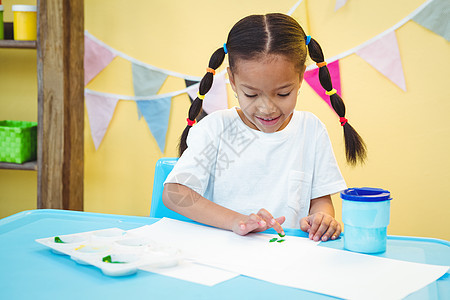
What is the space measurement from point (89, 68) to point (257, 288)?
1.66 meters

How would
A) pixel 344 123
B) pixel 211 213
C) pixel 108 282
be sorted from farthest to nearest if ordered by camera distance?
pixel 344 123 < pixel 211 213 < pixel 108 282

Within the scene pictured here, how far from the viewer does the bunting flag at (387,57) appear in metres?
1.72

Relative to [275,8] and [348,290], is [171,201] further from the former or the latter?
[275,8]

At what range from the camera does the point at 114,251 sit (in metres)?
0.69

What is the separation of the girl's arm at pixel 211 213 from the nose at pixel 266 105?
0.74 feet

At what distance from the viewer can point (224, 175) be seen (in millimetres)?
1167

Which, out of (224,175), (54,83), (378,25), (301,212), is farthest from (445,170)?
(54,83)

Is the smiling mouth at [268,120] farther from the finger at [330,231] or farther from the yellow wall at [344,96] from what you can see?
the yellow wall at [344,96]

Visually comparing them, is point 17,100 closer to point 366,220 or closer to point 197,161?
point 197,161

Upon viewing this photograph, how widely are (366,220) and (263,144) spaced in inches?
18.0

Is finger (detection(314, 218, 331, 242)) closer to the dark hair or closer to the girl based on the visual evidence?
the girl

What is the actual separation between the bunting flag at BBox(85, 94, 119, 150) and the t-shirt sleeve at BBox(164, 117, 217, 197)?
96 cm

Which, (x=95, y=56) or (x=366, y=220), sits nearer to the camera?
(x=366, y=220)

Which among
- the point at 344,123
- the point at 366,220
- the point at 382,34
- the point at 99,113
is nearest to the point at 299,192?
the point at 344,123
